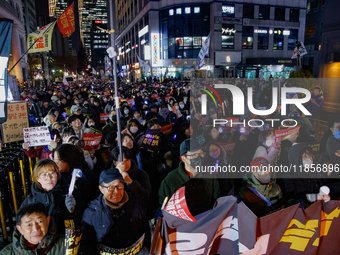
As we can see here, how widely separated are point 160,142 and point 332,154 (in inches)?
135

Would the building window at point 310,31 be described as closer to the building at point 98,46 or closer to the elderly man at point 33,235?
the elderly man at point 33,235

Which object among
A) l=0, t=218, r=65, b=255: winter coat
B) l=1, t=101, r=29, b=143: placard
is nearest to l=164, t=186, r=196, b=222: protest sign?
l=0, t=218, r=65, b=255: winter coat

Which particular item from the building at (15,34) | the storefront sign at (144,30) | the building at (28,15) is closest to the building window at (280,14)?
the storefront sign at (144,30)

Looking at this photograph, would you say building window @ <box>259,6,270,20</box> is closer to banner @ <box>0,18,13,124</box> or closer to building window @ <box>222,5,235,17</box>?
building window @ <box>222,5,235,17</box>

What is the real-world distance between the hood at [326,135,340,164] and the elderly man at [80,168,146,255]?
3.69 meters

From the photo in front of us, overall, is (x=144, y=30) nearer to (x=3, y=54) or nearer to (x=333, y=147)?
(x=3, y=54)

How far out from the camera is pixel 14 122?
5527 millimetres

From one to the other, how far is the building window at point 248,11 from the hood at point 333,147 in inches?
1675

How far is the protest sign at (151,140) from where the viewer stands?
214 inches

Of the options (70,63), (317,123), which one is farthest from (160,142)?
(70,63)

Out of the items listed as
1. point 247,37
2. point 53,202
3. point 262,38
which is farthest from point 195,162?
point 262,38

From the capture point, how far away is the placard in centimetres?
539

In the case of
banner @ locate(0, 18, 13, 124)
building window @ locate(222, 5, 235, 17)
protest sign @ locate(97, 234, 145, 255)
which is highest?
building window @ locate(222, 5, 235, 17)

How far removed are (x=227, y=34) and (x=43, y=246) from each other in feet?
144
